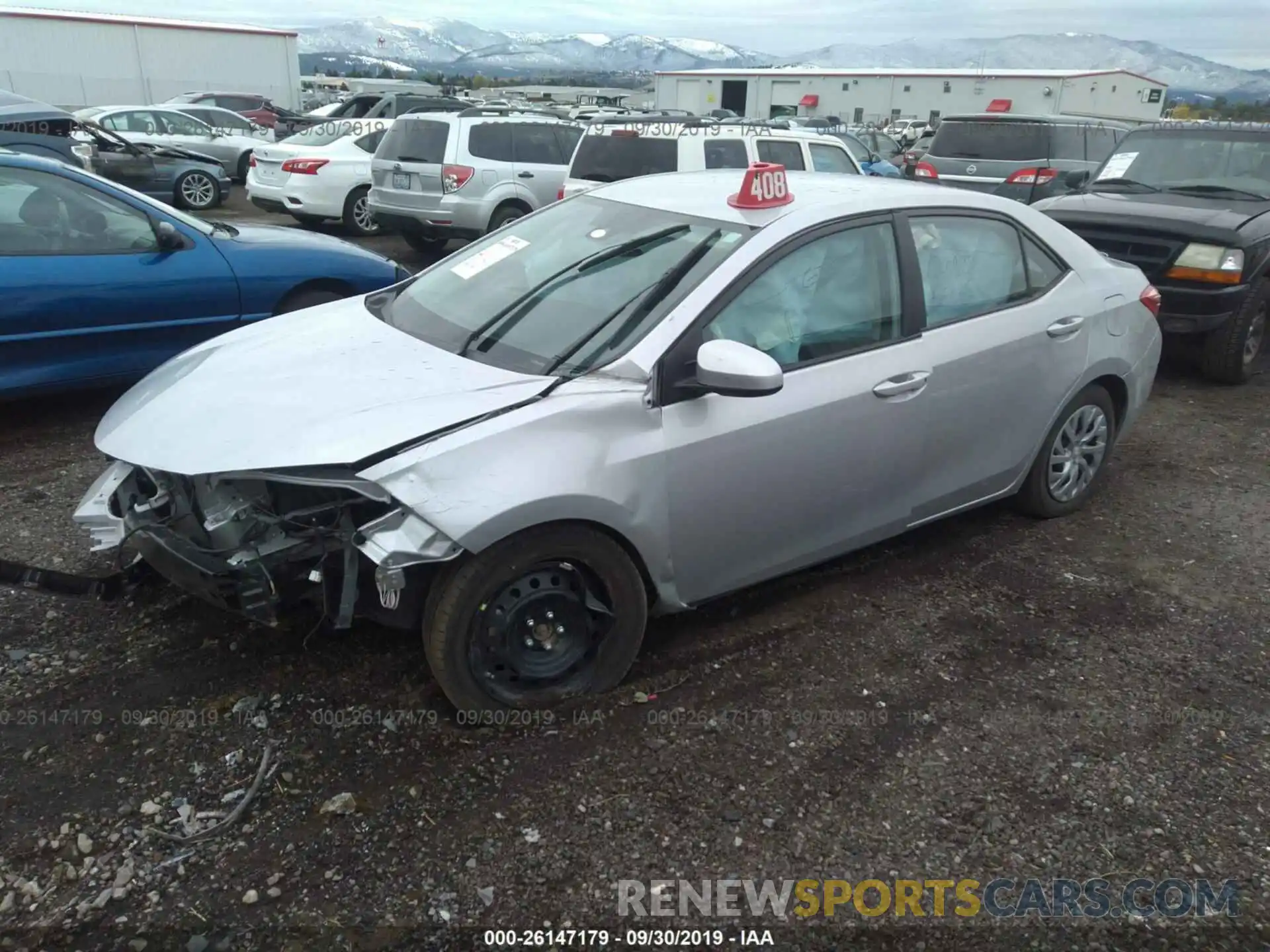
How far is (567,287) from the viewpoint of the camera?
3.46 meters

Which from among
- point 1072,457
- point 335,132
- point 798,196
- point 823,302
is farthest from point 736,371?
point 335,132

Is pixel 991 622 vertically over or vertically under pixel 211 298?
under

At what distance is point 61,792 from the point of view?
271cm

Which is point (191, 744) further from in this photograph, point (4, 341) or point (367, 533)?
point (4, 341)

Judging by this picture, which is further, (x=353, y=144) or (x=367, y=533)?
(x=353, y=144)

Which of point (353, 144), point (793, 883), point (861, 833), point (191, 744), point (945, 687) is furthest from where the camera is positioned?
point (353, 144)

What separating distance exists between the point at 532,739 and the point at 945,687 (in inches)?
58.0

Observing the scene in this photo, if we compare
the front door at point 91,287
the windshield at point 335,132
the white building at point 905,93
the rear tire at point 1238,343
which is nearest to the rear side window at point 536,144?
the windshield at point 335,132

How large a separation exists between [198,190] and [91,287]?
34.5 ft

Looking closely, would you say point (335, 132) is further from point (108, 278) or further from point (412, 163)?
point (108, 278)

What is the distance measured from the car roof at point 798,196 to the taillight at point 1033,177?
8.46 metres

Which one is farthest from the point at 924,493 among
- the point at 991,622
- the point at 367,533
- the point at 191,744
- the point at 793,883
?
the point at 191,744

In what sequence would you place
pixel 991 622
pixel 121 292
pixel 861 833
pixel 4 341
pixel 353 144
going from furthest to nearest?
pixel 353 144 → pixel 121 292 → pixel 4 341 → pixel 991 622 → pixel 861 833

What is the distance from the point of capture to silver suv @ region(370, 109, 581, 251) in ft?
34.8
